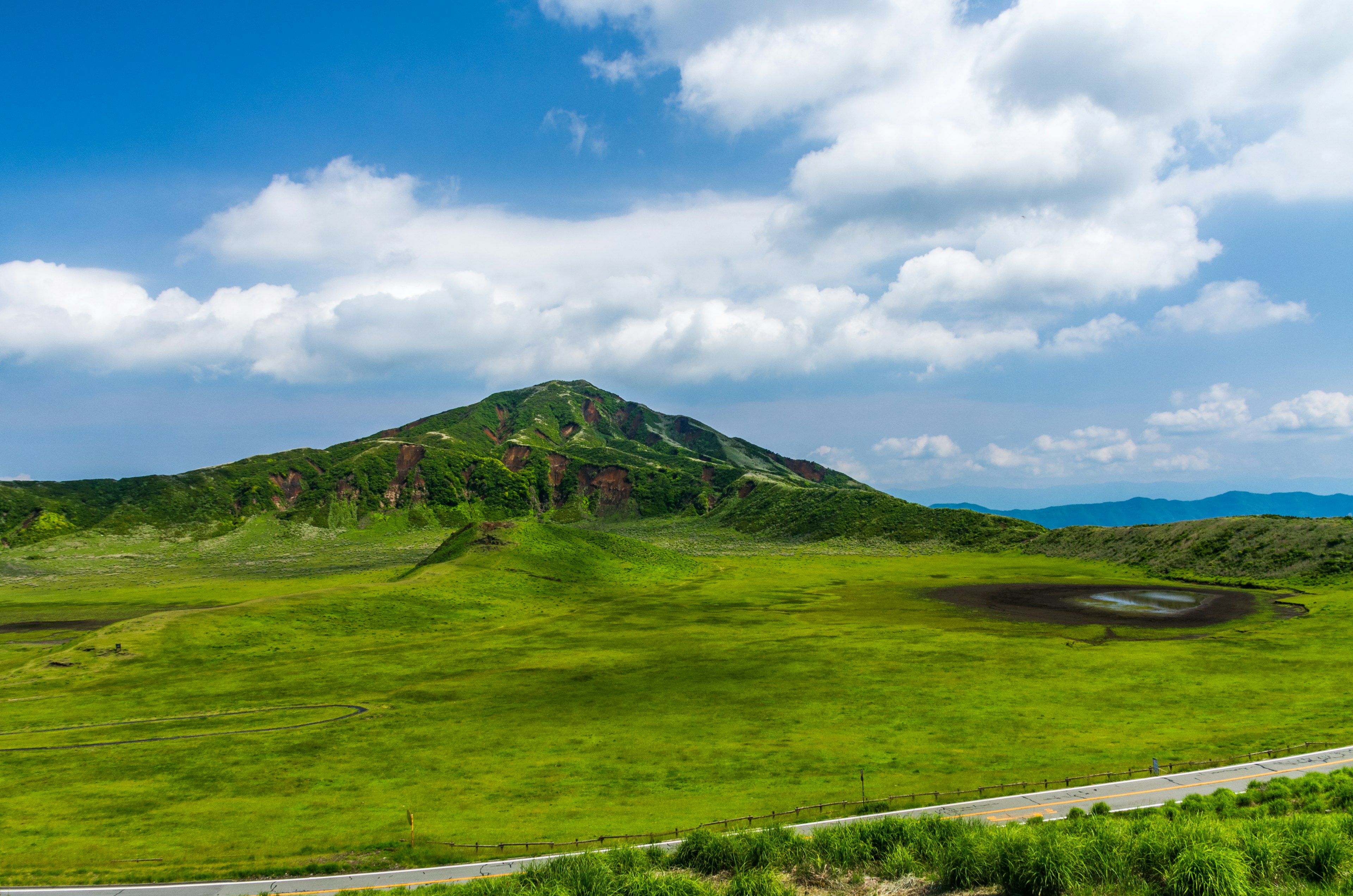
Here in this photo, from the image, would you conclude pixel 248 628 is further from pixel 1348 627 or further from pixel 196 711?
pixel 1348 627

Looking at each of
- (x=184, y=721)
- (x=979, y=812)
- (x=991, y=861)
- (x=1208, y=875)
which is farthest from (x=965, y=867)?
(x=184, y=721)

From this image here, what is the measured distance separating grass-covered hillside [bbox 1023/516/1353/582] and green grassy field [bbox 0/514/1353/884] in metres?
19.3

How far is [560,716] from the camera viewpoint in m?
66.8

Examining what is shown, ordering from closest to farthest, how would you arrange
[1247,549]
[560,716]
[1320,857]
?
[1320,857], [560,716], [1247,549]

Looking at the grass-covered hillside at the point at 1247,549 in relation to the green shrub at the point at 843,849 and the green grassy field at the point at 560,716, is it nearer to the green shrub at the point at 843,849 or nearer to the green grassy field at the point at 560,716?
the green grassy field at the point at 560,716

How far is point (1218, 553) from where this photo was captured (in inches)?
6324

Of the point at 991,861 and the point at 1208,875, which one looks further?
the point at 991,861

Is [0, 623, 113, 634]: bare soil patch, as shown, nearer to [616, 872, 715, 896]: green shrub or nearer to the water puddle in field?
[616, 872, 715, 896]: green shrub

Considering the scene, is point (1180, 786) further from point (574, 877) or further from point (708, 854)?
point (574, 877)

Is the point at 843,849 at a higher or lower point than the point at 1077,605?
higher

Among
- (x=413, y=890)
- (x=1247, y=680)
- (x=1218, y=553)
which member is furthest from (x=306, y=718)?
(x=1218, y=553)

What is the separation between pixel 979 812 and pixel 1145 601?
115m

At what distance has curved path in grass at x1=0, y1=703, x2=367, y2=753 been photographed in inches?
2427

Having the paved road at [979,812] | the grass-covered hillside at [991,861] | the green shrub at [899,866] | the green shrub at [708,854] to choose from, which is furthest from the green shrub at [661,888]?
the paved road at [979,812]
